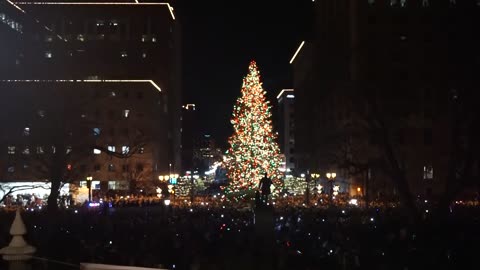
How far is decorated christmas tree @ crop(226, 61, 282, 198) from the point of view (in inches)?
2336

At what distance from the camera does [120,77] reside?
100375 mm

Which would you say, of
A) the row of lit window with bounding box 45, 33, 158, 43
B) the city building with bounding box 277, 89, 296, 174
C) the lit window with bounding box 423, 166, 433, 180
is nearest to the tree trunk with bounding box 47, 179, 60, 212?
the lit window with bounding box 423, 166, 433, 180

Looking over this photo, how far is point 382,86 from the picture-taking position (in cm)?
2992

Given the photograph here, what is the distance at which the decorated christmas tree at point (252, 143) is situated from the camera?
2336 inches

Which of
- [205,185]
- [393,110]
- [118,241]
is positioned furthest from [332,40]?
[118,241]

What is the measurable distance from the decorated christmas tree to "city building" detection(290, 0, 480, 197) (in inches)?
210

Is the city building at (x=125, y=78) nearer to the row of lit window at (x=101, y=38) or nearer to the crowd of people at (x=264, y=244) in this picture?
the row of lit window at (x=101, y=38)

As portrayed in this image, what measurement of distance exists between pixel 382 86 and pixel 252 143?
3040 centimetres

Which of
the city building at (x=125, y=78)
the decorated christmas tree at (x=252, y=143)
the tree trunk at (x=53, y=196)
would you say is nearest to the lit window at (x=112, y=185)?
the city building at (x=125, y=78)

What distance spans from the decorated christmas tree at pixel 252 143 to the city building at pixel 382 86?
534 centimetres

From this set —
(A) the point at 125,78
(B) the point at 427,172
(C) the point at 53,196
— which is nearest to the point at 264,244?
(C) the point at 53,196

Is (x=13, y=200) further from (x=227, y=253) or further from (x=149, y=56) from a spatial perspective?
(x=149, y=56)

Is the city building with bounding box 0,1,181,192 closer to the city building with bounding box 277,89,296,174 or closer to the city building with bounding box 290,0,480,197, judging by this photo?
the city building with bounding box 290,0,480,197

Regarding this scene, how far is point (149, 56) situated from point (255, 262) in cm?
9702
